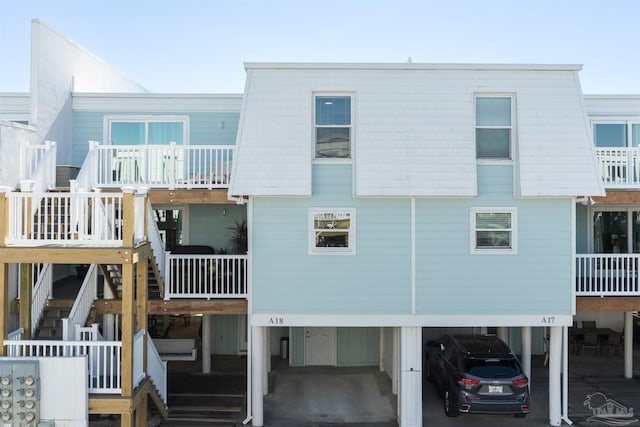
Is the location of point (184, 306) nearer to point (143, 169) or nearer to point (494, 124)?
point (143, 169)

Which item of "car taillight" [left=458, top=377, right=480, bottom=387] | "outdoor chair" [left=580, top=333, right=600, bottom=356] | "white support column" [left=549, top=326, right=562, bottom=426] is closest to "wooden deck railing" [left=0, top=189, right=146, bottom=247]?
"car taillight" [left=458, top=377, right=480, bottom=387]

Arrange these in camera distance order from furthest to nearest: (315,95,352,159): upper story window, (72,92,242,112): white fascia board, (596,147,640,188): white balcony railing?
(72,92,242,112): white fascia board
(596,147,640,188): white balcony railing
(315,95,352,159): upper story window

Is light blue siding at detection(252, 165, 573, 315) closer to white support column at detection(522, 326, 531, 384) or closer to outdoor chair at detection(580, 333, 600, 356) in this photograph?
white support column at detection(522, 326, 531, 384)

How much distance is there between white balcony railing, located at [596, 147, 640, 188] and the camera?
1310cm

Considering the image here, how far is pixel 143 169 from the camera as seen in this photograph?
13.0 m

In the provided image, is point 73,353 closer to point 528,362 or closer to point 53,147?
point 53,147

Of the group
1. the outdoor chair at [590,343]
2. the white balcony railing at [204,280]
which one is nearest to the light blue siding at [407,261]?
the white balcony railing at [204,280]

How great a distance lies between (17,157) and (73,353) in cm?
502

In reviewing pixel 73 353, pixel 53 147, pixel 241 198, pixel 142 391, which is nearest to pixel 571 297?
pixel 241 198

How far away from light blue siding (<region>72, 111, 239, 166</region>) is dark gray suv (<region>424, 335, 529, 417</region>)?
28.2 feet

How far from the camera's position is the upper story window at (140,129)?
15438 millimetres

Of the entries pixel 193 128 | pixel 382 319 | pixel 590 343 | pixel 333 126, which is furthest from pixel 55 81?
pixel 590 343

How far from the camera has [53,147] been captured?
12.8 metres

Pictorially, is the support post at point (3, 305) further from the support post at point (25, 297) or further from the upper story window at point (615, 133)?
the upper story window at point (615, 133)
